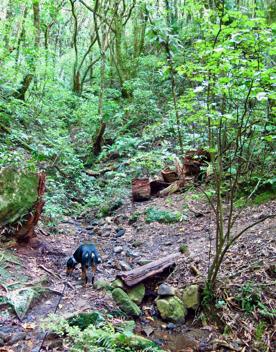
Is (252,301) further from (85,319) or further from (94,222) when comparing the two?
(94,222)

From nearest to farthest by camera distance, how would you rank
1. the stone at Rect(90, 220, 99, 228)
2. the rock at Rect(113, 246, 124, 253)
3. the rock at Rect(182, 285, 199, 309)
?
the rock at Rect(182, 285, 199, 309)
the rock at Rect(113, 246, 124, 253)
the stone at Rect(90, 220, 99, 228)

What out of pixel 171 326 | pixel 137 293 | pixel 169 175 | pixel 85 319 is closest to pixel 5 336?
pixel 85 319

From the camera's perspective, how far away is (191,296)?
5.03 m

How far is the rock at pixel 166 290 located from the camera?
5109 mm

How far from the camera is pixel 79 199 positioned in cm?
1125

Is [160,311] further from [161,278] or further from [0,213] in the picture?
[0,213]

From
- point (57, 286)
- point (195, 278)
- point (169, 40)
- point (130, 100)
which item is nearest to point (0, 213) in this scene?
point (57, 286)

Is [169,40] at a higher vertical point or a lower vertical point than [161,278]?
higher

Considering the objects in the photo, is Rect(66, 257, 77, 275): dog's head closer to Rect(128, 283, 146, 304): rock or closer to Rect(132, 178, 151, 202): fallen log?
Rect(128, 283, 146, 304): rock

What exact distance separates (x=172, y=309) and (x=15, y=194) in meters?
3.22

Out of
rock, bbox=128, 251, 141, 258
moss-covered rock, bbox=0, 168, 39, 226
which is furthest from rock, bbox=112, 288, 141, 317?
moss-covered rock, bbox=0, 168, 39, 226

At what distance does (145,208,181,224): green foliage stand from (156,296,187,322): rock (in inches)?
139

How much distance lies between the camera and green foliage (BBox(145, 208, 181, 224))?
27.9ft

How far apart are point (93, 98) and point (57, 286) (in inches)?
552
